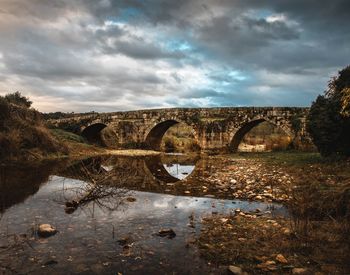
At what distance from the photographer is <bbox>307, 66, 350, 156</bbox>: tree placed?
13602 mm

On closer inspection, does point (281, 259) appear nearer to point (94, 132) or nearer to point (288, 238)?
point (288, 238)

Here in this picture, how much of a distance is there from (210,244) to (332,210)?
7.53 ft

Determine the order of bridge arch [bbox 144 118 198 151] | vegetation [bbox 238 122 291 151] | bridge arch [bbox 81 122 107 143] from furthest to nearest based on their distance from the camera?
bridge arch [bbox 81 122 107 143] → bridge arch [bbox 144 118 198 151] → vegetation [bbox 238 122 291 151]

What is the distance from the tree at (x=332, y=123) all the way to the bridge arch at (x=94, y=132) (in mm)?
21900

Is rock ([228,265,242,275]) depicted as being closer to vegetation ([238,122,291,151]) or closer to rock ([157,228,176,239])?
rock ([157,228,176,239])

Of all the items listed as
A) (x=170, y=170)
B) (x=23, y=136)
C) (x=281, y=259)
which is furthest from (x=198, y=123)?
(x=281, y=259)

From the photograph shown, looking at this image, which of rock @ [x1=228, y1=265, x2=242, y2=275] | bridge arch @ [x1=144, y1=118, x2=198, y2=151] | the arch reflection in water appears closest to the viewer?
rock @ [x1=228, y1=265, x2=242, y2=275]

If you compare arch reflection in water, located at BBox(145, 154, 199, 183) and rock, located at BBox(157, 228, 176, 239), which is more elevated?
rock, located at BBox(157, 228, 176, 239)

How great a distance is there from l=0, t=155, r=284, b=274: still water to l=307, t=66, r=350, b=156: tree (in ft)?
22.6

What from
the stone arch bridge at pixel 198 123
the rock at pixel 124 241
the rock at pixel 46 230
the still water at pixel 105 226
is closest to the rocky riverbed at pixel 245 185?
the still water at pixel 105 226

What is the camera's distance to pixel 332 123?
13656mm

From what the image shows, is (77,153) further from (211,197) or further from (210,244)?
(210,244)

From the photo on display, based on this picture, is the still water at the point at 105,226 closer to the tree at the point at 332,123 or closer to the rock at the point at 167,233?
the rock at the point at 167,233

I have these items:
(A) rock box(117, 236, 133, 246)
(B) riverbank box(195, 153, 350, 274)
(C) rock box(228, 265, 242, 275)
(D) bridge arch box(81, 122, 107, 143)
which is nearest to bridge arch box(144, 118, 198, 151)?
(D) bridge arch box(81, 122, 107, 143)
